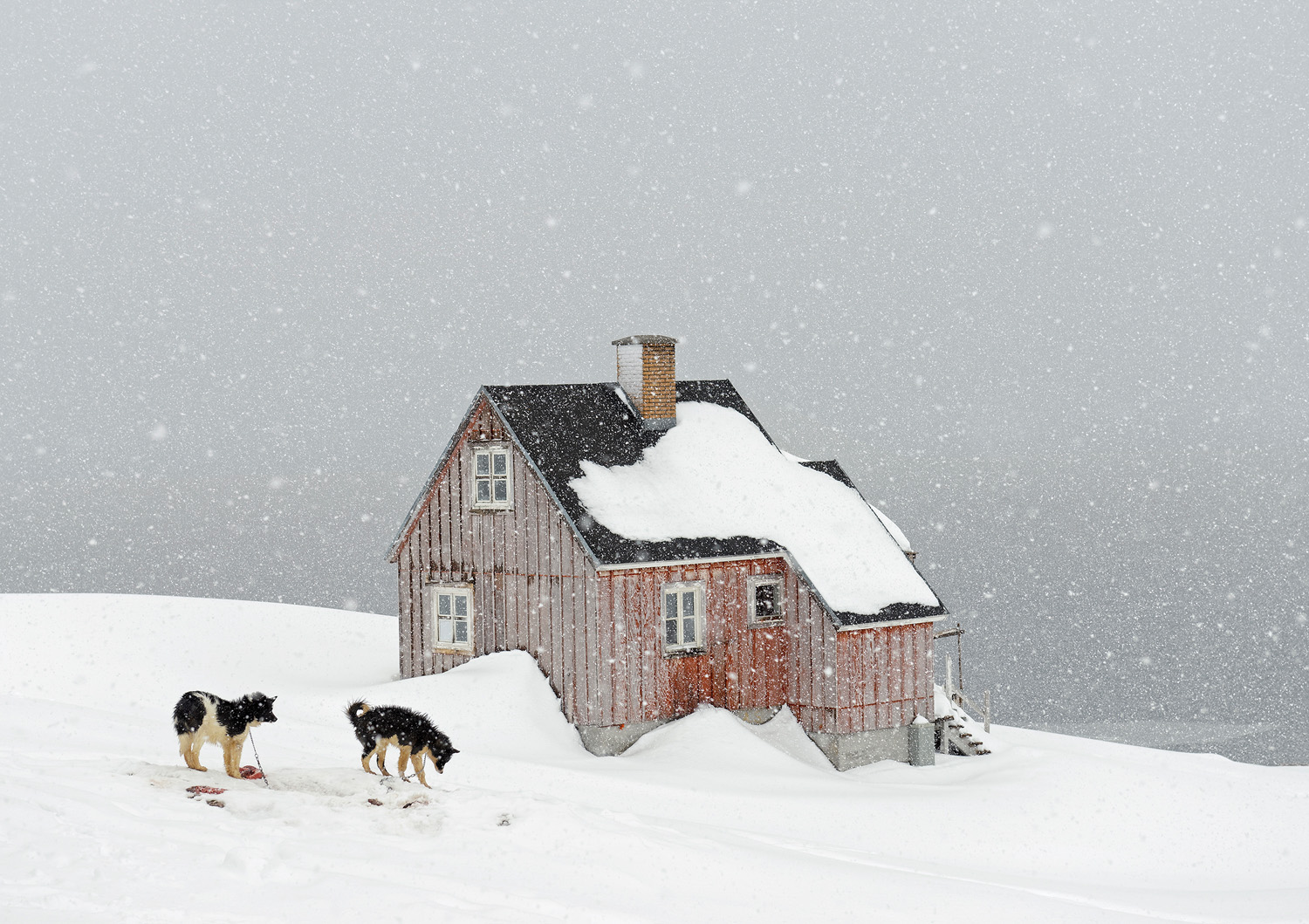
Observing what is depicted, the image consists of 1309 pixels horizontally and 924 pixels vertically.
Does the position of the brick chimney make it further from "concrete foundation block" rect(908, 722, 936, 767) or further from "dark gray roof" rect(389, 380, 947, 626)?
"concrete foundation block" rect(908, 722, 936, 767)

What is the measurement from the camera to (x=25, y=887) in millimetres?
10195

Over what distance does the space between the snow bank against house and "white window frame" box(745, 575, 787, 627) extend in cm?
68

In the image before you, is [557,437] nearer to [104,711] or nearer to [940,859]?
[104,711]

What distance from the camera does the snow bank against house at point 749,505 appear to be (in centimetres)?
2473

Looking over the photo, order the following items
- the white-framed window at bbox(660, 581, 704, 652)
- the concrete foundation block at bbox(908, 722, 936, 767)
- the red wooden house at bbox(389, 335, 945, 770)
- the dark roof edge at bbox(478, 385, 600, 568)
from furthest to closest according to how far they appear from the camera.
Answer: the concrete foundation block at bbox(908, 722, 936, 767) < the white-framed window at bbox(660, 581, 704, 652) < the red wooden house at bbox(389, 335, 945, 770) < the dark roof edge at bbox(478, 385, 600, 568)

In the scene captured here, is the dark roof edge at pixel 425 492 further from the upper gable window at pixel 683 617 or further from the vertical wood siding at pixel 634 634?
the upper gable window at pixel 683 617

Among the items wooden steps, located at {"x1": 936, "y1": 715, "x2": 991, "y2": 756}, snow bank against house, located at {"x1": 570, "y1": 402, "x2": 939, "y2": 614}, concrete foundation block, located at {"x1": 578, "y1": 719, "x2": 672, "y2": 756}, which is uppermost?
snow bank against house, located at {"x1": 570, "y1": 402, "x2": 939, "y2": 614}

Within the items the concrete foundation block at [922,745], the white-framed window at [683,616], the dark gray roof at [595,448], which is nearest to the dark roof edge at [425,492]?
the dark gray roof at [595,448]

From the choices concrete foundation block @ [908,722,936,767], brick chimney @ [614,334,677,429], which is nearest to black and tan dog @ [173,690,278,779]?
brick chimney @ [614,334,677,429]

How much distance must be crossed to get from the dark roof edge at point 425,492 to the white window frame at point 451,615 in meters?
1.26

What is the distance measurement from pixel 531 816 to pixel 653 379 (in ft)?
49.2

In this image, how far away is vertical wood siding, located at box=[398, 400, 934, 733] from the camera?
23.5 meters

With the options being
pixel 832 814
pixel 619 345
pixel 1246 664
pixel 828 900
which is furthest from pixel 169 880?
pixel 1246 664

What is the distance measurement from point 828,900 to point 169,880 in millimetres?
6621
